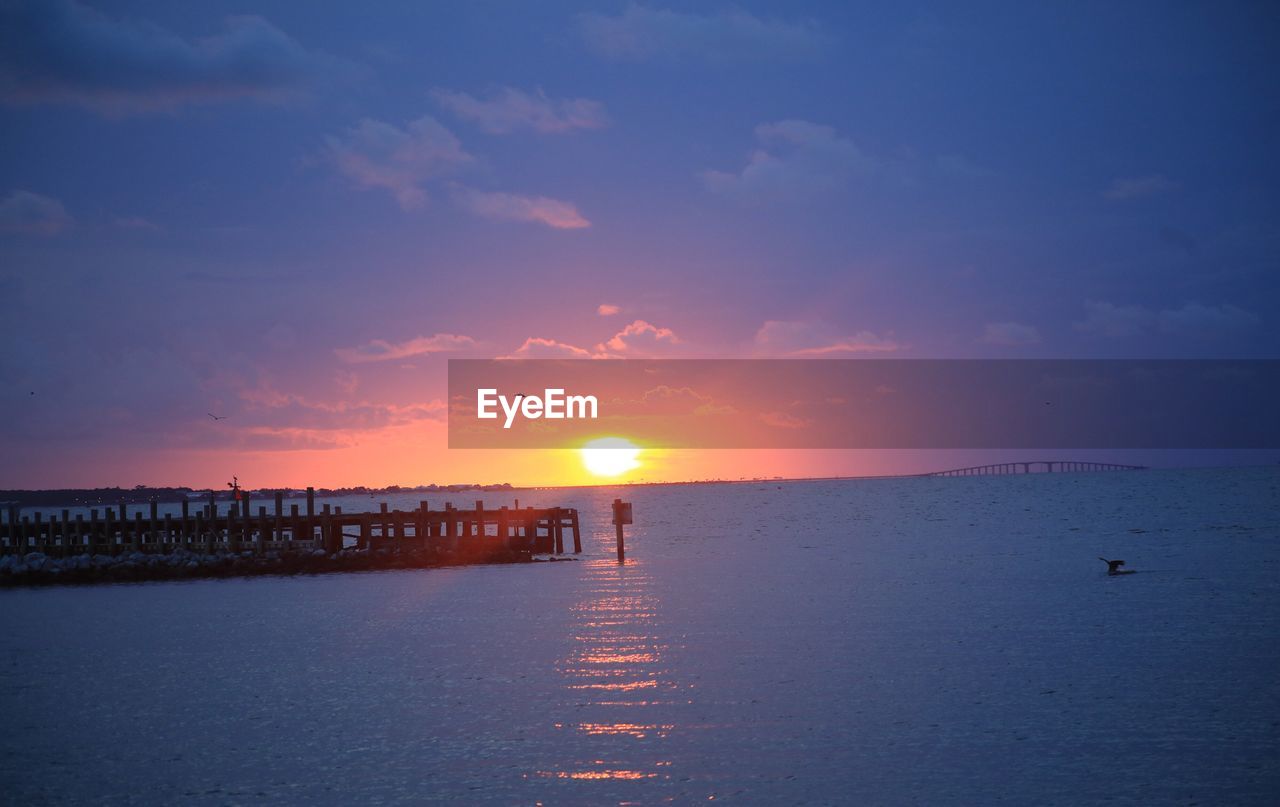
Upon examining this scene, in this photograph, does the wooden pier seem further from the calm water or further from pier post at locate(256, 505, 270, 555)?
the calm water

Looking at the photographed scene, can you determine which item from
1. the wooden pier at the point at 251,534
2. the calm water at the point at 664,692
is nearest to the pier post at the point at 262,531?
the wooden pier at the point at 251,534

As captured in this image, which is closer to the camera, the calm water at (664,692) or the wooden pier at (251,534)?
the calm water at (664,692)

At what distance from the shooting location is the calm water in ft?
45.3

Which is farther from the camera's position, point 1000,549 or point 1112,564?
point 1000,549

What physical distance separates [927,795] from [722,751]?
10.0ft

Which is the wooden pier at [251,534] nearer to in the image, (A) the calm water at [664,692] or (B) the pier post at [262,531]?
(B) the pier post at [262,531]

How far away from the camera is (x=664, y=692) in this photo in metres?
18.7

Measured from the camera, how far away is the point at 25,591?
4281 cm

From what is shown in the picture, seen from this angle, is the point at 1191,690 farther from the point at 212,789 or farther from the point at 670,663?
the point at 212,789

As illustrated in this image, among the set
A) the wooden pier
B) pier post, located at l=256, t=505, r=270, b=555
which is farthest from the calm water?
the wooden pier

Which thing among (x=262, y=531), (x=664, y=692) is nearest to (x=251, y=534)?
(x=262, y=531)

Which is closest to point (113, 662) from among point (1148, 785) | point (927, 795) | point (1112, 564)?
point (927, 795)

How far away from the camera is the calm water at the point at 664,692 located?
1380cm

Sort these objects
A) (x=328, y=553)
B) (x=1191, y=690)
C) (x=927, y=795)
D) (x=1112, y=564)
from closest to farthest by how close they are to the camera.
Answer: (x=927, y=795) < (x=1191, y=690) < (x=1112, y=564) < (x=328, y=553)
